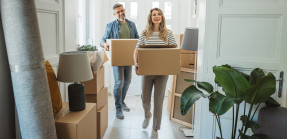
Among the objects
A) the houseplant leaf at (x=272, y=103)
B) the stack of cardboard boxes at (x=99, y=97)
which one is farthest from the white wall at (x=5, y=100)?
the houseplant leaf at (x=272, y=103)

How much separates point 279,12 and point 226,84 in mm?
763

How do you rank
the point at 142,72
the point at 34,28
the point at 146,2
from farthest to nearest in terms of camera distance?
the point at 146,2, the point at 142,72, the point at 34,28

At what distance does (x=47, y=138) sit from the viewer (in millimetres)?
1558

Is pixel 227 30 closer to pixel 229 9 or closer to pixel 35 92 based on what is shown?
pixel 229 9

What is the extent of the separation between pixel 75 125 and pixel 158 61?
3.89 ft

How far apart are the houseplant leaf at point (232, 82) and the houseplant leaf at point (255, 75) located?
22 centimetres

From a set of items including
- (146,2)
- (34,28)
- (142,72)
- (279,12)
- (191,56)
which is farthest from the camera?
(146,2)

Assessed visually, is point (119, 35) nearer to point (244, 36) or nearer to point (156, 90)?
point (156, 90)

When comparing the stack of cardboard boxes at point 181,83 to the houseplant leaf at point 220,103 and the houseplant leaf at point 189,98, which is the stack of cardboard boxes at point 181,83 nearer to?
the houseplant leaf at point 189,98

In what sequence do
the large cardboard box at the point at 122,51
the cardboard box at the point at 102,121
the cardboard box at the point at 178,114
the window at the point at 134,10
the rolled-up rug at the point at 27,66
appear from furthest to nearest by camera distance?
the window at the point at 134,10 < the cardboard box at the point at 178,114 < the large cardboard box at the point at 122,51 < the cardboard box at the point at 102,121 < the rolled-up rug at the point at 27,66

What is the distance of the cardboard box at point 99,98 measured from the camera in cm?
283

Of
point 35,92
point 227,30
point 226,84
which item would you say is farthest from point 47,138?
point 227,30

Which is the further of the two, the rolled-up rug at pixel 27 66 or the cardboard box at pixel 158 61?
the cardboard box at pixel 158 61

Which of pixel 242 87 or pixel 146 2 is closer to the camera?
pixel 242 87
